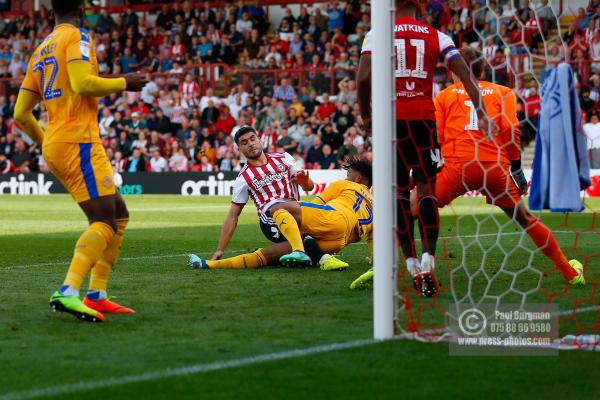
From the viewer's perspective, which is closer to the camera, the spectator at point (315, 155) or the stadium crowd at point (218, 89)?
the spectator at point (315, 155)

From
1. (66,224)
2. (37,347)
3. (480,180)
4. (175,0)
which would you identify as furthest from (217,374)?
(175,0)

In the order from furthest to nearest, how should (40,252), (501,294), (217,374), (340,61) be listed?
(340,61) → (40,252) → (501,294) → (217,374)

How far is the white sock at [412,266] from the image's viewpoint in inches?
291

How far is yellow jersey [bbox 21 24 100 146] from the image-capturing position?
646 centimetres

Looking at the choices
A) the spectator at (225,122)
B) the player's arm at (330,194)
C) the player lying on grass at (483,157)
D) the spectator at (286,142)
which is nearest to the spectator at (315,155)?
the spectator at (286,142)

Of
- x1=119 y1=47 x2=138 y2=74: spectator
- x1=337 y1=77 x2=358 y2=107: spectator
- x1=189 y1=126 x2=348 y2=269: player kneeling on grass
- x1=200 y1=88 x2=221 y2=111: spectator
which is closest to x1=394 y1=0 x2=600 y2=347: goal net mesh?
x1=189 y1=126 x2=348 y2=269: player kneeling on grass

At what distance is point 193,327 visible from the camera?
6176 millimetres

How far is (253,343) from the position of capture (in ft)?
18.3

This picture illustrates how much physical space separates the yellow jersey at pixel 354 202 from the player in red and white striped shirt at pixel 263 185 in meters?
0.48

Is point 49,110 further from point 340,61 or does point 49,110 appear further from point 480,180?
point 340,61

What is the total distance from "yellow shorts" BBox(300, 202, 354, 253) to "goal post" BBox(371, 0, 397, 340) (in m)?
4.10

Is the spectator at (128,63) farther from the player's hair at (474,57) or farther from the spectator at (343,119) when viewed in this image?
the player's hair at (474,57)

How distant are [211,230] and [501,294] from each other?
841 centimetres

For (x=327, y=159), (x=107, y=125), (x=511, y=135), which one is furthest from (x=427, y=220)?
(x=107, y=125)
